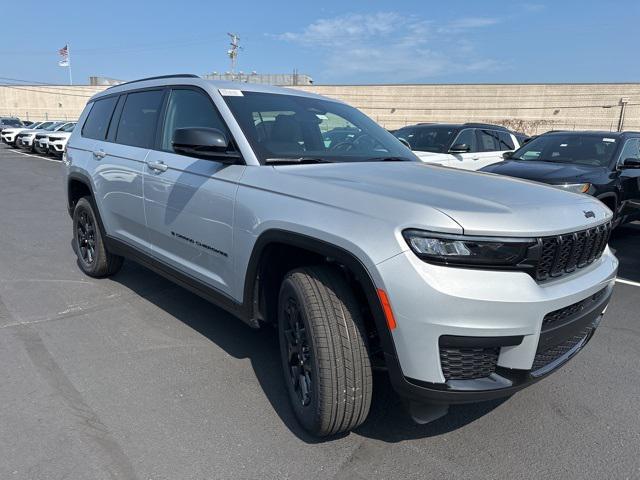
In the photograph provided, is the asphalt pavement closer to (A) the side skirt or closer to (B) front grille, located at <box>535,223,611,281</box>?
(A) the side skirt

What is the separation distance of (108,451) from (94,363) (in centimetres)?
101

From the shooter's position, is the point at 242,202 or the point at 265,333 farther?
the point at 265,333

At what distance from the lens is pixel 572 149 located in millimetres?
7398

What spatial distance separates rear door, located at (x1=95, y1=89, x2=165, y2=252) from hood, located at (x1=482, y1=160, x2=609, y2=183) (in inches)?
186

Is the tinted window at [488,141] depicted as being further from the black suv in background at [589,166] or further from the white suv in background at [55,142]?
the white suv in background at [55,142]

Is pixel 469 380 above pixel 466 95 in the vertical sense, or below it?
below

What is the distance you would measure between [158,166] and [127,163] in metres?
0.59

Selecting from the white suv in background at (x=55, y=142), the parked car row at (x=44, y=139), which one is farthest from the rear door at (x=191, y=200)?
the white suv in background at (x=55, y=142)

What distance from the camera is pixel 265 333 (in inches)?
152

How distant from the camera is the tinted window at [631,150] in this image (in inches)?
280

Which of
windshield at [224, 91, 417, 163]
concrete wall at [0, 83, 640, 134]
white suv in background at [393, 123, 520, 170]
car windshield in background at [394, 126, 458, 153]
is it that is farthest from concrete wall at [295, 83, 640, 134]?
windshield at [224, 91, 417, 163]

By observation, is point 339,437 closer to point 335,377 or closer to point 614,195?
point 335,377

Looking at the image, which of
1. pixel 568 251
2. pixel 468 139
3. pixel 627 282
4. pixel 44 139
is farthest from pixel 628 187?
pixel 44 139

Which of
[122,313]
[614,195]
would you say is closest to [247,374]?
[122,313]
